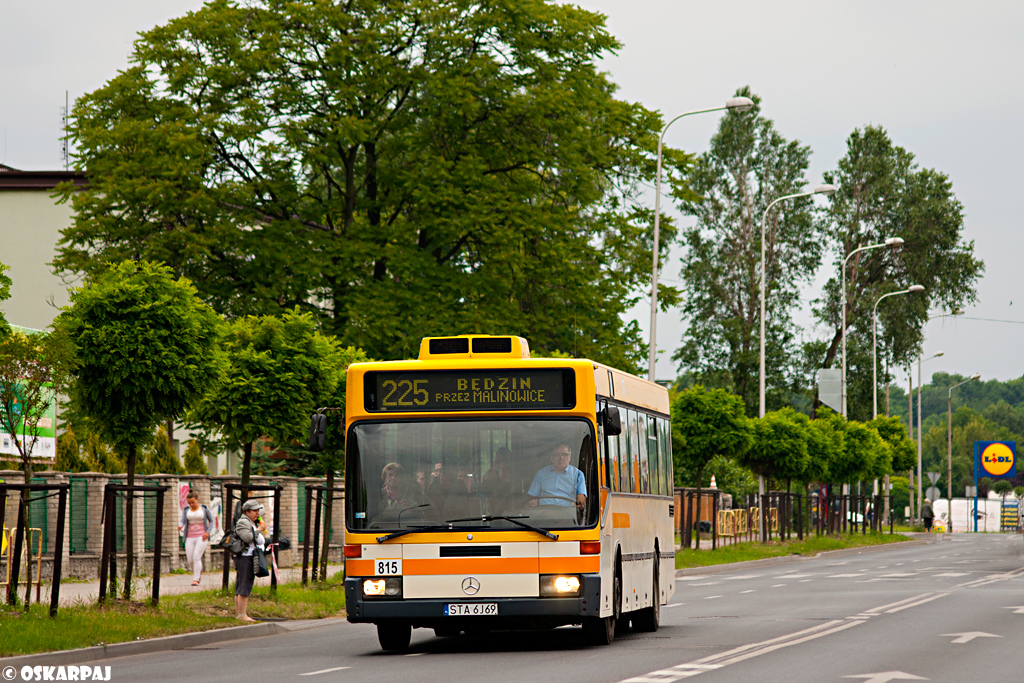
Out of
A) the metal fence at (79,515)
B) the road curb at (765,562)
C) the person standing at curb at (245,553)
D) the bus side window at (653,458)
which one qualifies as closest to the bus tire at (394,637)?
the person standing at curb at (245,553)

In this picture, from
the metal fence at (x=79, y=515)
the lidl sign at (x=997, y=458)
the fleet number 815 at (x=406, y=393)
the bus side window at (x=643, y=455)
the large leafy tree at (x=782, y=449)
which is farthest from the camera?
→ the lidl sign at (x=997, y=458)

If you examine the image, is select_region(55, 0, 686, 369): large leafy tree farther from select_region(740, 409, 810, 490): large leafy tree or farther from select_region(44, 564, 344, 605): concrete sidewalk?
select_region(740, 409, 810, 490): large leafy tree

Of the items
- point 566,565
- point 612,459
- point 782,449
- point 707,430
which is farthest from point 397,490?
point 782,449

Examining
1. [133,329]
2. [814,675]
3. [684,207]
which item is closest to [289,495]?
[133,329]

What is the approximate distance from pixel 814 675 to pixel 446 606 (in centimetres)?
383

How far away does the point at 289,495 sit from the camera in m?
35.2

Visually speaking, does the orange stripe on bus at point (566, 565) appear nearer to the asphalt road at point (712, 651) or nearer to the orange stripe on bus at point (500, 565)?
the orange stripe on bus at point (500, 565)

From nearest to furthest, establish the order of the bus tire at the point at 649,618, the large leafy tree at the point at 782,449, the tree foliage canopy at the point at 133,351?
the bus tire at the point at 649,618 → the tree foliage canopy at the point at 133,351 → the large leafy tree at the point at 782,449

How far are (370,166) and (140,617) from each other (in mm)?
21292

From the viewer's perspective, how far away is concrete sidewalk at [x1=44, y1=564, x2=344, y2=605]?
21.3 m

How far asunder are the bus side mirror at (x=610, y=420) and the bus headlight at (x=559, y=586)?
1.59 m

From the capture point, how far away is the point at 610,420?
589 inches

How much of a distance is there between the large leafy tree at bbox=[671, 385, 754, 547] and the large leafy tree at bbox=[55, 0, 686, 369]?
5.23 m

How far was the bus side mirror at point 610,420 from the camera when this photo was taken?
14945 mm
